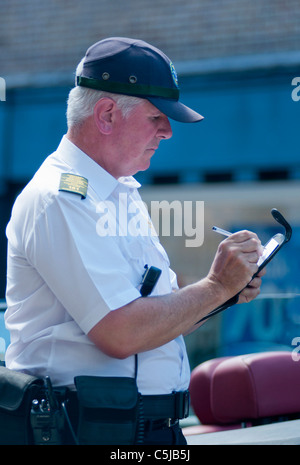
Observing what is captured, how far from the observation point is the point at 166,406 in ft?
6.37

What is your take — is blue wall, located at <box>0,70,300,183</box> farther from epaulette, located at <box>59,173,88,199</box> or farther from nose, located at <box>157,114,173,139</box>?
epaulette, located at <box>59,173,88,199</box>

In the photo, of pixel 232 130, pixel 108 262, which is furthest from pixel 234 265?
pixel 232 130

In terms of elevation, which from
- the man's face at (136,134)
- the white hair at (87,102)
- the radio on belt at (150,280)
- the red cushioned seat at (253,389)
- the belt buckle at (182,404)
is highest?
the white hair at (87,102)

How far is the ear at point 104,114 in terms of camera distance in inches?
79.4

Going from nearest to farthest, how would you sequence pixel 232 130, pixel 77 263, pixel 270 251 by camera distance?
pixel 77 263, pixel 270 251, pixel 232 130

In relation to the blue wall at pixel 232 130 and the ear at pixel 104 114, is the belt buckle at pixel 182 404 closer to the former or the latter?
the ear at pixel 104 114

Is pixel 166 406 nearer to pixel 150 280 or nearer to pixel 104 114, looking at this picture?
pixel 150 280

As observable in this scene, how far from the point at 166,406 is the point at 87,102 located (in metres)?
0.80

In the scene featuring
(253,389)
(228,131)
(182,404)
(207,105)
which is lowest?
(253,389)

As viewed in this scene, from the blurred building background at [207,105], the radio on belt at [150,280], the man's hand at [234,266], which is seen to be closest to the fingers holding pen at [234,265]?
the man's hand at [234,266]

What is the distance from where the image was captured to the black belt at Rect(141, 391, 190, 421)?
1.91 meters
